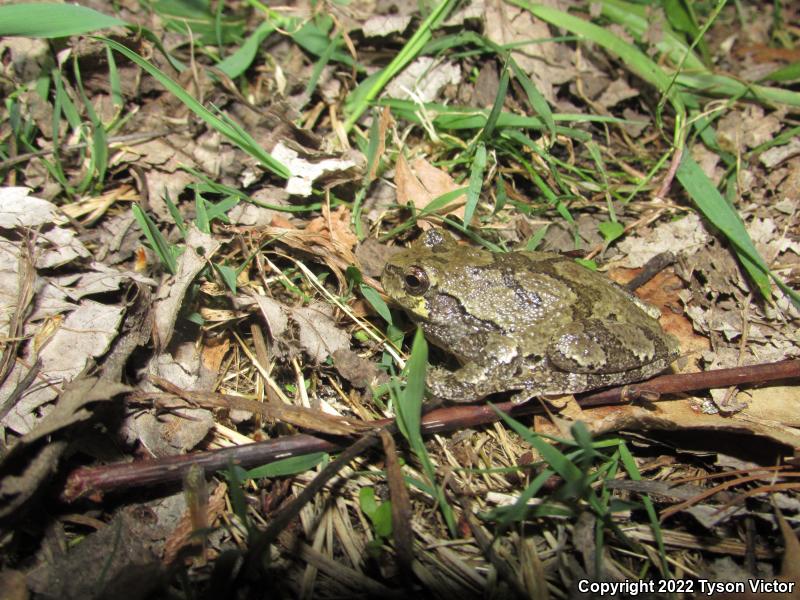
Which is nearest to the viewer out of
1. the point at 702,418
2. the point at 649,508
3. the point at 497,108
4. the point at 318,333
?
the point at 649,508

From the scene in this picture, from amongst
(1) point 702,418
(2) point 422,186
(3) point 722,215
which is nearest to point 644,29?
(3) point 722,215

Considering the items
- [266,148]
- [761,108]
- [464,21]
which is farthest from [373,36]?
[761,108]

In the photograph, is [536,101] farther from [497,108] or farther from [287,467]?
[287,467]

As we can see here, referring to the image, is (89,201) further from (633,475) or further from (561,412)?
(633,475)

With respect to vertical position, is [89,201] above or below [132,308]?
above

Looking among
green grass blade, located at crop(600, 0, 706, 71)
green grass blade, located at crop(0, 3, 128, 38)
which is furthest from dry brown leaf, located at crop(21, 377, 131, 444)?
green grass blade, located at crop(600, 0, 706, 71)
